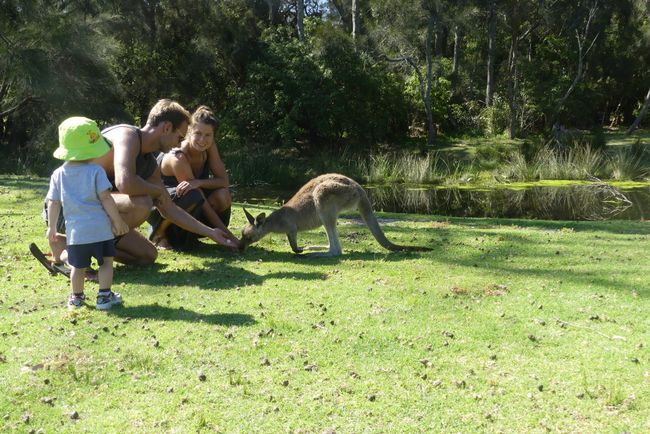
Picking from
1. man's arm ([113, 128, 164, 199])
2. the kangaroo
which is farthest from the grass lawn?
man's arm ([113, 128, 164, 199])

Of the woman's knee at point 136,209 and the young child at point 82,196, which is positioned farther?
the woman's knee at point 136,209

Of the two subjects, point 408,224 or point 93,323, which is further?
point 408,224

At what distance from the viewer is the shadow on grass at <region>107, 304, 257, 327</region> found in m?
4.64

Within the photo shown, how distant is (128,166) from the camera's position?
5539 millimetres

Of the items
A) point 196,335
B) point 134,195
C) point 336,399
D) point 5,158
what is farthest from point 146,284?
point 5,158

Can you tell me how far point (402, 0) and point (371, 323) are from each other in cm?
2495

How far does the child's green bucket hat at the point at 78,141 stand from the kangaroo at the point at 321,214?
2.53 meters

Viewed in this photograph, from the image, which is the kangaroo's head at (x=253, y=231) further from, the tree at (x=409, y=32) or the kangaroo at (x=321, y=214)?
the tree at (x=409, y=32)

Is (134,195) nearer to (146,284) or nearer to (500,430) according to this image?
(146,284)

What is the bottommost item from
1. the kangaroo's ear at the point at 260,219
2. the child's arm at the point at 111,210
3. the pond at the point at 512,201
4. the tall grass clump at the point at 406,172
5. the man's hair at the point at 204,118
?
the pond at the point at 512,201

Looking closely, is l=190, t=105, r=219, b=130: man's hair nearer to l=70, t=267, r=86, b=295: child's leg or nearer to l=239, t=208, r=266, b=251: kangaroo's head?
l=239, t=208, r=266, b=251: kangaroo's head

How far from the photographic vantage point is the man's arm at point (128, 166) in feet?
18.1

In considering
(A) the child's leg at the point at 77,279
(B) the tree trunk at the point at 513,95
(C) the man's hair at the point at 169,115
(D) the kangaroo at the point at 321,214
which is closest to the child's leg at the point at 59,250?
(A) the child's leg at the point at 77,279

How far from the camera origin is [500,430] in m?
3.16
